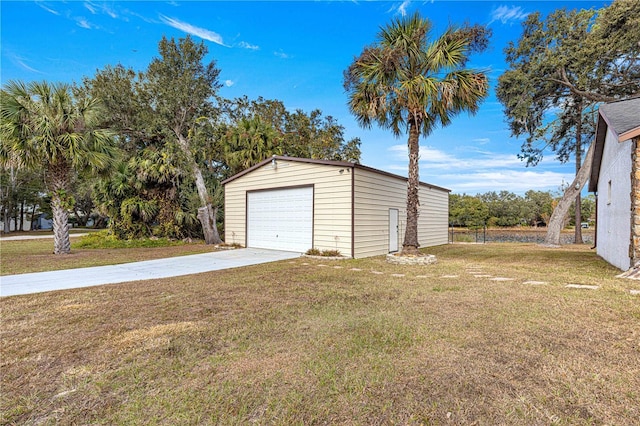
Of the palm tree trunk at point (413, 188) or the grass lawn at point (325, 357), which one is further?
the palm tree trunk at point (413, 188)

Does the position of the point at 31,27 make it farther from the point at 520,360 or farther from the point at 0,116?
the point at 520,360

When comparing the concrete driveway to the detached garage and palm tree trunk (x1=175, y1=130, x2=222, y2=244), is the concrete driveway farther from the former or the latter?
palm tree trunk (x1=175, y1=130, x2=222, y2=244)

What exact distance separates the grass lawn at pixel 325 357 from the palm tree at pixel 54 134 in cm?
703

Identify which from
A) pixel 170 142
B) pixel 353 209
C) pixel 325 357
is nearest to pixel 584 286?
pixel 325 357

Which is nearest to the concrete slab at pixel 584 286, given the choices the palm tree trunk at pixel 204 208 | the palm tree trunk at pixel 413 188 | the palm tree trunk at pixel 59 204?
the palm tree trunk at pixel 413 188

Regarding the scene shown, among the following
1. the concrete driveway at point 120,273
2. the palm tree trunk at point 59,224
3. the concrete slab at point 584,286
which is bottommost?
the concrete driveway at point 120,273

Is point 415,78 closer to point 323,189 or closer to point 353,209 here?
point 353,209

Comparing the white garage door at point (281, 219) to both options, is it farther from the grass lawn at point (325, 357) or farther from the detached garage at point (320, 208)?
the grass lawn at point (325, 357)

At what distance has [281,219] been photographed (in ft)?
38.7

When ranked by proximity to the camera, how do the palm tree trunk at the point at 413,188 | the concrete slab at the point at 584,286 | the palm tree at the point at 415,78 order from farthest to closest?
the palm tree trunk at the point at 413,188, the palm tree at the point at 415,78, the concrete slab at the point at 584,286

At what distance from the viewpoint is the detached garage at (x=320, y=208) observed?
977 centimetres

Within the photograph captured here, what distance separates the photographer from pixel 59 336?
333 cm

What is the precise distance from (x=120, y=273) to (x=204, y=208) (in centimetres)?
832

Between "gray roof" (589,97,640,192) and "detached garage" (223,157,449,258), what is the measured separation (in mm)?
5724
